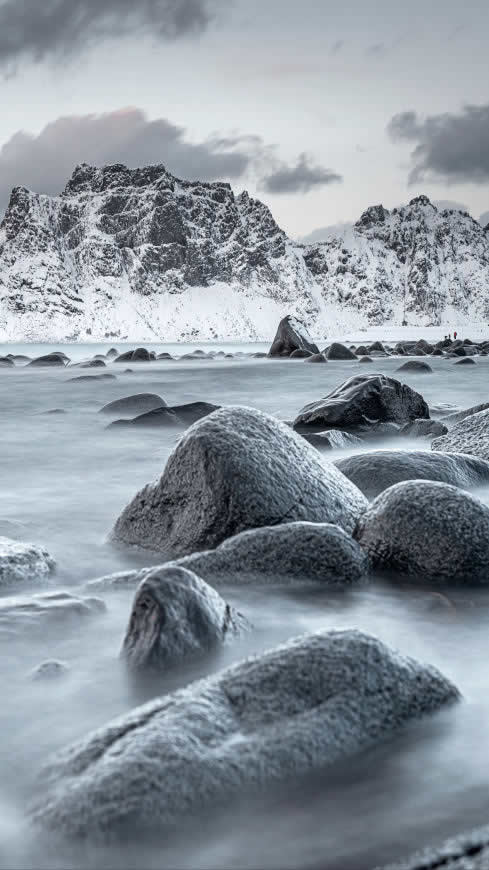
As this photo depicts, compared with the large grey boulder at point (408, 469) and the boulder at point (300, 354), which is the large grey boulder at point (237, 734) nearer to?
the large grey boulder at point (408, 469)

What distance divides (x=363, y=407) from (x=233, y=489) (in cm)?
419

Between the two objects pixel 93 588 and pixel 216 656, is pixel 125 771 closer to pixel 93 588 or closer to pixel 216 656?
pixel 216 656

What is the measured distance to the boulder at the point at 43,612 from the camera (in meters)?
2.55

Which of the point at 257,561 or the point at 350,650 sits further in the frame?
the point at 257,561

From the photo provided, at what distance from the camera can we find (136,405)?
9.78m

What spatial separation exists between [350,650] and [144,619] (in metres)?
0.64

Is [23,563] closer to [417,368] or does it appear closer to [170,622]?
[170,622]

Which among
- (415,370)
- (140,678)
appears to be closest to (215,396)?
(415,370)

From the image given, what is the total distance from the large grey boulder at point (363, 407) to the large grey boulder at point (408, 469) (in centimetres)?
267

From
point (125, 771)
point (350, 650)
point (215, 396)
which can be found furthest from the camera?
point (215, 396)

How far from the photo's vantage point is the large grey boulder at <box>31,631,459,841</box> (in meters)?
1.51

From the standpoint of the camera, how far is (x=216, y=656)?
7.53 feet

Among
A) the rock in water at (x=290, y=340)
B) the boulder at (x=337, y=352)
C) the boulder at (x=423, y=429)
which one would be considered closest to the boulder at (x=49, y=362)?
the rock in water at (x=290, y=340)

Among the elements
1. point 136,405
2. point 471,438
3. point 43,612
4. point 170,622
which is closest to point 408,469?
point 471,438
